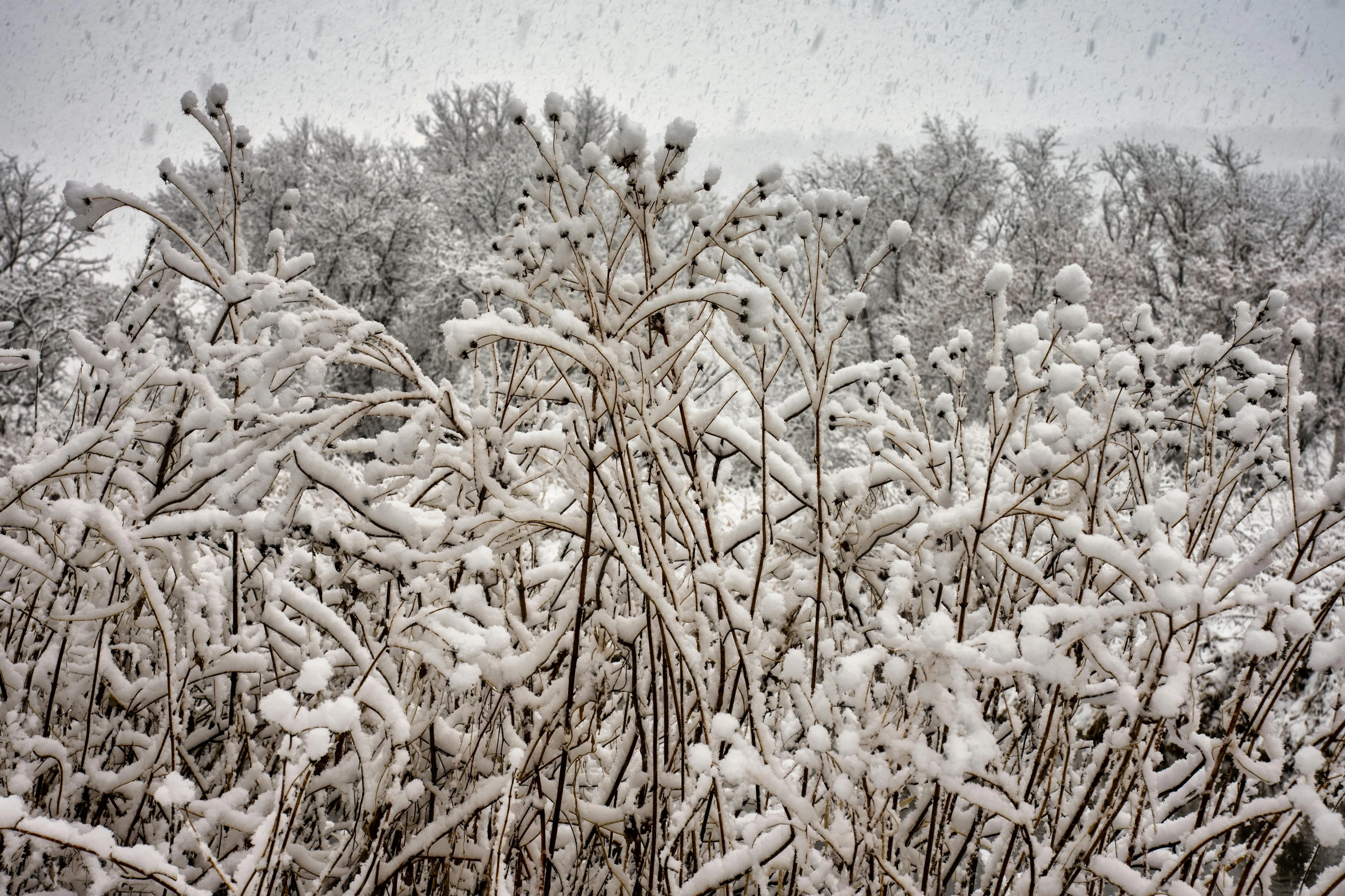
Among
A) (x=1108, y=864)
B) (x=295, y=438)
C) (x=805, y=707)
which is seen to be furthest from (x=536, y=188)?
(x=1108, y=864)

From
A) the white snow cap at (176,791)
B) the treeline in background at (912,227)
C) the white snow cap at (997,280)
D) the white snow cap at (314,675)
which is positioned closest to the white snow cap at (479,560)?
the white snow cap at (314,675)

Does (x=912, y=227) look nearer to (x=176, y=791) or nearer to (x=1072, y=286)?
(x=1072, y=286)

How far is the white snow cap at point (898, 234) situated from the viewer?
1.09 m

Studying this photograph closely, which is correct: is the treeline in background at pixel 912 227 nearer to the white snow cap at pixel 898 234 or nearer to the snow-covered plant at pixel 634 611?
the snow-covered plant at pixel 634 611

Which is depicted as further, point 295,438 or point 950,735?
point 295,438

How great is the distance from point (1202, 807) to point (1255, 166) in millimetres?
21979

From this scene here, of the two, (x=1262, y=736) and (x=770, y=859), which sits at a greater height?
(x=1262, y=736)

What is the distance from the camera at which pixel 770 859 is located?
915 mm

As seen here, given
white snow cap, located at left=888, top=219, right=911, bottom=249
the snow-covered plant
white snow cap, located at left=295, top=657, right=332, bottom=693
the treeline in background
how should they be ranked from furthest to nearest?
the treeline in background → white snow cap, located at left=888, top=219, right=911, bottom=249 → the snow-covered plant → white snow cap, located at left=295, top=657, right=332, bottom=693

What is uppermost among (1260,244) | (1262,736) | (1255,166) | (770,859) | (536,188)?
(1255,166)

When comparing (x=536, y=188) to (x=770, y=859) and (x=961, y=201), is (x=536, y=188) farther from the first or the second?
(x=961, y=201)

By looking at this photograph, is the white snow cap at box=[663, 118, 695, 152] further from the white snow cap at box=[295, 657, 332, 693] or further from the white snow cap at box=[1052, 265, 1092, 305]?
the white snow cap at box=[295, 657, 332, 693]

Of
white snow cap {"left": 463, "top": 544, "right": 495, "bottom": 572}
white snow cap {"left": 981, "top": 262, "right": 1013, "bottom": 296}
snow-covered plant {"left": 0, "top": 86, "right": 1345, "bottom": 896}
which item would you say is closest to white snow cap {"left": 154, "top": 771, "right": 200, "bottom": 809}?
snow-covered plant {"left": 0, "top": 86, "right": 1345, "bottom": 896}

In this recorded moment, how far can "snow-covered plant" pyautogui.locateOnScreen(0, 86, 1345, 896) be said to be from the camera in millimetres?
780
